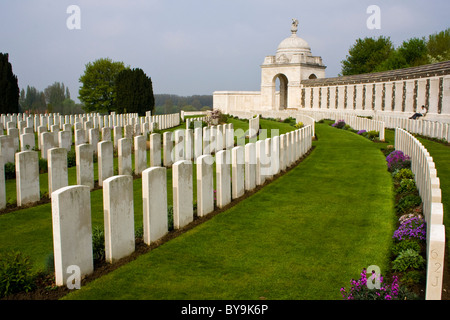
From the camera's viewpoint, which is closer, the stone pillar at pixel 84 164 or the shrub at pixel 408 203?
the shrub at pixel 408 203

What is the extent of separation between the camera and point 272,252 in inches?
238

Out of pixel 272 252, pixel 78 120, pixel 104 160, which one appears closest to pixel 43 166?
pixel 104 160

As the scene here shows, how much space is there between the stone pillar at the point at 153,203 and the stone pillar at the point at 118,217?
0.26m

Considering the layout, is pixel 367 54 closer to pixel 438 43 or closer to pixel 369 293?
pixel 438 43

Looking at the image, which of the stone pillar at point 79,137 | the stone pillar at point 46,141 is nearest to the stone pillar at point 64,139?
the stone pillar at point 46,141

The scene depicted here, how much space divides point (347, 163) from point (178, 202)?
8388 millimetres

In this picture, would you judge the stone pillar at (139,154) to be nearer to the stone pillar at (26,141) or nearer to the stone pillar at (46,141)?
the stone pillar at (46,141)

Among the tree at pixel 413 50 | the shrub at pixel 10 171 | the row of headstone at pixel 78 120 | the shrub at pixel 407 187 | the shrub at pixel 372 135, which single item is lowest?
the shrub at pixel 407 187

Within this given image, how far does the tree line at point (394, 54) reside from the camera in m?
56.7

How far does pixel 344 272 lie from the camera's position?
5.40 m

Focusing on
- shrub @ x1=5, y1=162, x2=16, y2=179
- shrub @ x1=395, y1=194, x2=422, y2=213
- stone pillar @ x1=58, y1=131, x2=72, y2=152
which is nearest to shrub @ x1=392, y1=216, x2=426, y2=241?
shrub @ x1=395, y1=194, x2=422, y2=213

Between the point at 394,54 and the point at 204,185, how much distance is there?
5852cm
